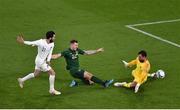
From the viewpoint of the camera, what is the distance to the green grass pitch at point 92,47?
17.1 metres

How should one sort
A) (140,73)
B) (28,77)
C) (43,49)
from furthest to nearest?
(140,73)
(28,77)
(43,49)

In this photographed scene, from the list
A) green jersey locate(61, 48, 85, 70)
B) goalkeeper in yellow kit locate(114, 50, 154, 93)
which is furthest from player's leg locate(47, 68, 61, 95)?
goalkeeper in yellow kit locate(114, 50, 154, 93)

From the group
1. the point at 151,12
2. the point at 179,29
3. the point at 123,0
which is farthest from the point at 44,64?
the point at 123,0

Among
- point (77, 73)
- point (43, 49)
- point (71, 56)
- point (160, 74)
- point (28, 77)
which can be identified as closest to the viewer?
point (43, 49)

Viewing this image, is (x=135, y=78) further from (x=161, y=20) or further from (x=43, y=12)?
(x=43, y=12)

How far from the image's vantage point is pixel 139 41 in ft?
78.7

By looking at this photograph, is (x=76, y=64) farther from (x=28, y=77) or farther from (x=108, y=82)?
(x=28, y=77)

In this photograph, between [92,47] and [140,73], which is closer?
[140,73]

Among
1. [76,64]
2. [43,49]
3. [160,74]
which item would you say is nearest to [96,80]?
[76,64]

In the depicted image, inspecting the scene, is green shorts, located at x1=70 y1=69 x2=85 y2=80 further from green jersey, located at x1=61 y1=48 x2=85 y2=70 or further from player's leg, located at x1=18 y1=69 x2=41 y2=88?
player's leg, located at x1=18 y1=69 x2=41 y2=88

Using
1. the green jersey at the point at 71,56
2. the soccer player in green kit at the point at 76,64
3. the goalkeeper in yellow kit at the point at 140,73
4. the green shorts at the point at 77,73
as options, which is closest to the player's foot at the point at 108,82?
the soccer player in green kit at the point at 76,64

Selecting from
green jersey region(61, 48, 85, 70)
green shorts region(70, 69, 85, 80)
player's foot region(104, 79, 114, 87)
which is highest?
green jersey region(61, 48, 85, 70)

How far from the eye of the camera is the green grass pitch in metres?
17.1

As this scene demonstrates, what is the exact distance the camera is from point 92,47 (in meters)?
23.1
